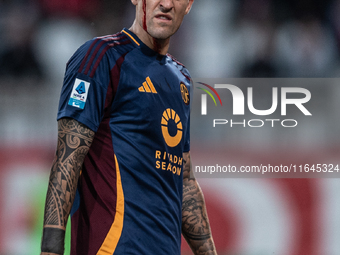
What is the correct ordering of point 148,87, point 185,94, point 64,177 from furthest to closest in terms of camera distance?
point 185,94
point 148,87
point 64,177

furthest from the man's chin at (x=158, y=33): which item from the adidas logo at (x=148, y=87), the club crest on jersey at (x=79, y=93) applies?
the club crest on jersey at (x=79, y=93)

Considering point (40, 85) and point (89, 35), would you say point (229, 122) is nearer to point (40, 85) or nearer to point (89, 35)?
point (89, 35)

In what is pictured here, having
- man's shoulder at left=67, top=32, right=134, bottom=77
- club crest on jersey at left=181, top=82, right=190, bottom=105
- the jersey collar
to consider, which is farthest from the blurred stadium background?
man's shoulder at left=67, top=32, right=134, bottom=77

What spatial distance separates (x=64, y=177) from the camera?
992 mm

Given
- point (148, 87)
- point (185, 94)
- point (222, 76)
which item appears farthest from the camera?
point (222, 76)

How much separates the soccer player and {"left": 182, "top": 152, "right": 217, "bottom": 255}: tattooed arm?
20 cm

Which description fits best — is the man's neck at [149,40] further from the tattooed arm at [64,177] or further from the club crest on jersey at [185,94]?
the tattooed arm at [64,177]

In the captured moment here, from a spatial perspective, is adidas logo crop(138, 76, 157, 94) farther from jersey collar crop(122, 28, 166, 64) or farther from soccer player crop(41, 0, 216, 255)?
Result: jersey collar crop(122, 28, 166, 64)

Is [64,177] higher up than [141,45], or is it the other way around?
[141,45]

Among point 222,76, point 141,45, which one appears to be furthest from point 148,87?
point 222,76

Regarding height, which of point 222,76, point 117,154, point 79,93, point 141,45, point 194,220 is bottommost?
point 194,220

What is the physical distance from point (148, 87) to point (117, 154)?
213mm

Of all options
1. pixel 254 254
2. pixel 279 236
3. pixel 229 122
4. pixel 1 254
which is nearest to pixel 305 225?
pixel 279 236

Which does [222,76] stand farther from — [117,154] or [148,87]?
[117,154]
